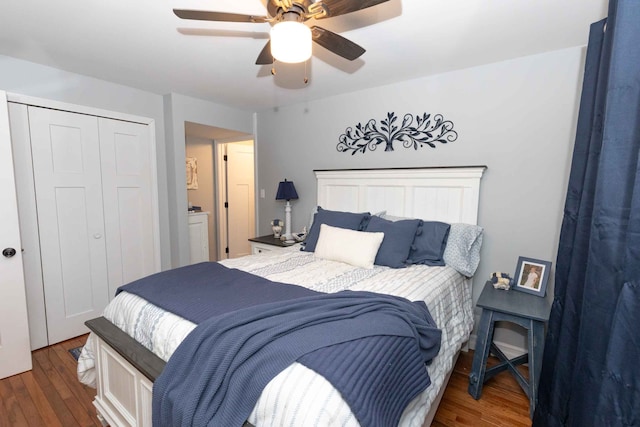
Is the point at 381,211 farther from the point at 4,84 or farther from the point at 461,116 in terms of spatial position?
the point at 4,84

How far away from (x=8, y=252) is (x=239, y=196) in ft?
9.86

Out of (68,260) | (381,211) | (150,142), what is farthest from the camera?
(150,142)

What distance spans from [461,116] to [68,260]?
3617 millimetres

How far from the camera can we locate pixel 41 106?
96.5 inches

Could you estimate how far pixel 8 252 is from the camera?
2.11m

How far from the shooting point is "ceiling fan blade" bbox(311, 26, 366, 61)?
60.2 inches

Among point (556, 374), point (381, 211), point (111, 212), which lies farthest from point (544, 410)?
point (111, 212)

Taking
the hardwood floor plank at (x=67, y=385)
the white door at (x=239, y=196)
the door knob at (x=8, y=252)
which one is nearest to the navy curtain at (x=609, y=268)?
the hardwood floor plank at (x=67, y=385)

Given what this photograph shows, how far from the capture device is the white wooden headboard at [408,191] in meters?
2.46

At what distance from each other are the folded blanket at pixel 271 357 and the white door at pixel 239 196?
12.3ft

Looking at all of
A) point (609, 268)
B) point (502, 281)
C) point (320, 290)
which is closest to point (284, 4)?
point (320, 290)

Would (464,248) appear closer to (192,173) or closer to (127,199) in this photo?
(127,199)

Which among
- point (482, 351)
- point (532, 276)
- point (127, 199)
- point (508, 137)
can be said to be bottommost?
point (482, 351)

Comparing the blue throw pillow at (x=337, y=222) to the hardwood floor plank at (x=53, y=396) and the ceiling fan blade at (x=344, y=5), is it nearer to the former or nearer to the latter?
the ceiling fan blade at (x=344, y=5)
